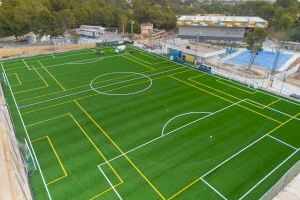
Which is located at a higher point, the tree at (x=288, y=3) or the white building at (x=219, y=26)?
the tree at (x=288, y=3)

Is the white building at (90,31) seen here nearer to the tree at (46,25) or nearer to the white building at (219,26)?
the tree at (46,25)

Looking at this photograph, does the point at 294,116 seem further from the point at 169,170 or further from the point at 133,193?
the point at 133,193

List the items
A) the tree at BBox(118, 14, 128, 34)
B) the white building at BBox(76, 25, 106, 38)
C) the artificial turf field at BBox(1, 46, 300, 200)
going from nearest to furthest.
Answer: the artificial turf field at BBox(1, 46, 300, 200), the white building at BBox(76, 25, 106, 38), the tree at BBox(118, 14, 128, 34)

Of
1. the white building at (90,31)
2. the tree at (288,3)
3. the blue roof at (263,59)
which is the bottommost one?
the blue roof at (263,59)

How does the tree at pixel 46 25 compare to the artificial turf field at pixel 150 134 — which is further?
→ the tree at pixel 46 25

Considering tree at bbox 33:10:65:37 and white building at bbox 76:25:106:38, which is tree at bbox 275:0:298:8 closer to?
white building at bbox 76:25:106:38

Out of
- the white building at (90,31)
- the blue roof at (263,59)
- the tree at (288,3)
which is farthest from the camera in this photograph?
the tree at (288,3)

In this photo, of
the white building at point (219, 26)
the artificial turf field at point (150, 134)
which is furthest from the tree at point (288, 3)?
the artificial turf field at point (150, 134)

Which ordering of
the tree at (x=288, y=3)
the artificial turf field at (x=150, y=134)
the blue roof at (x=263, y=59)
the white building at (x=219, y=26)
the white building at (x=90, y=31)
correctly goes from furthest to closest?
the tree at (x=288, y=3)
the white building at (x=90, y=31)
the white building at (x=219, y=26)
the blue roof at (x=263, y=59)
the artificial turf field at (x=150, y=134)

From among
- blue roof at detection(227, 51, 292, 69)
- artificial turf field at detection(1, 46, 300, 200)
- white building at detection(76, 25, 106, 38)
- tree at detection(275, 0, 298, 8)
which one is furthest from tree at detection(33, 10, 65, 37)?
tree at detection(275, 0, 298, 8)
